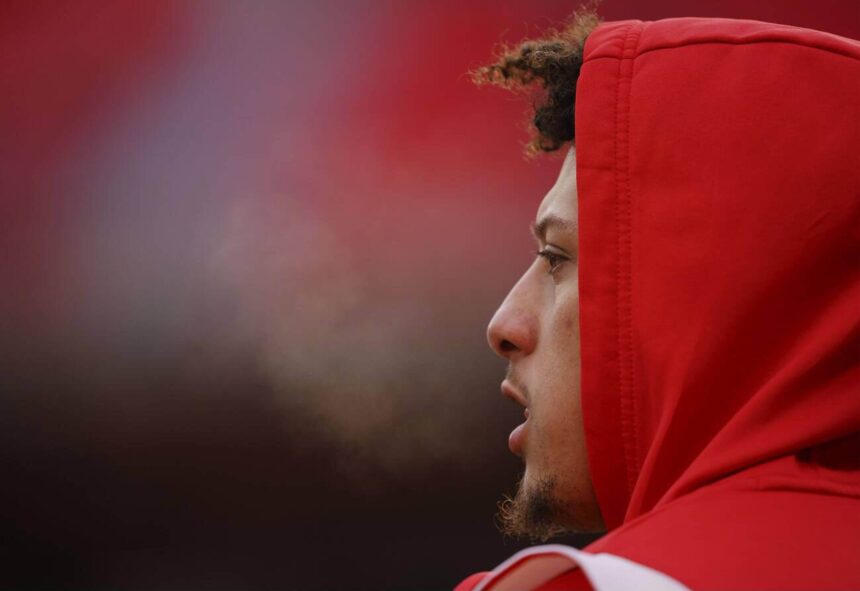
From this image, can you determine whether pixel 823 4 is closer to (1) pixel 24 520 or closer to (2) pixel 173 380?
(2) pixel 173 380

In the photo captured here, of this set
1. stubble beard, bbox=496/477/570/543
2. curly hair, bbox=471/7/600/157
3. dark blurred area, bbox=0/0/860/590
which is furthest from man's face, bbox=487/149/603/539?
dark blurred area, bbox=0/0/860/590

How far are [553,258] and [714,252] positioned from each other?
0.19 m

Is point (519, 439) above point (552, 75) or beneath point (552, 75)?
beneath

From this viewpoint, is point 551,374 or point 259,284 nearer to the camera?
point 551,374

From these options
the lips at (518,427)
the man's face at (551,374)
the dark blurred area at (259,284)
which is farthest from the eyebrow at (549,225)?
the dark blurred area at (259,284)

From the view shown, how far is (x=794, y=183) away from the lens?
2.12ft

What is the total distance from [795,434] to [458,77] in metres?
1.15

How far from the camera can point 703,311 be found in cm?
65

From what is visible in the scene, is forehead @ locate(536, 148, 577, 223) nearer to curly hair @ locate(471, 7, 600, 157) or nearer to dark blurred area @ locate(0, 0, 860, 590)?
curly hair @ locate(471, 7, 600, 157)

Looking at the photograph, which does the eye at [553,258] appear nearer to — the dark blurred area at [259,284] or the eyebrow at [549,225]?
the eyebrow at [549,225]

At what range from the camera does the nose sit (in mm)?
820

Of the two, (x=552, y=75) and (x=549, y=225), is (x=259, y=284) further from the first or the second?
(x=549, y=225)

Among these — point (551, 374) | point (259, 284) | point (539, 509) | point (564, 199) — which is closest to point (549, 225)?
point (564, 199)

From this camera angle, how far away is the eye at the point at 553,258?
2.67 ft
